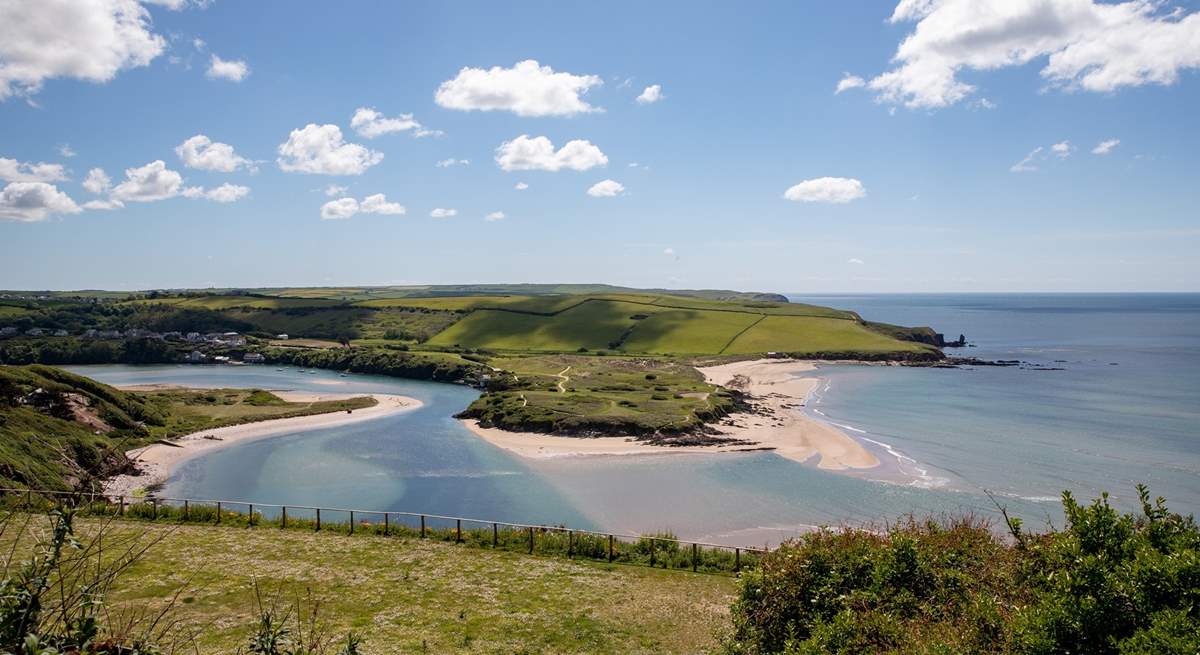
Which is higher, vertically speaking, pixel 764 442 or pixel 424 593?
pixel 424 593

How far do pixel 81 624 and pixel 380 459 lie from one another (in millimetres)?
58748

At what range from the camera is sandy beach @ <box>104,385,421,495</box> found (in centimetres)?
5150

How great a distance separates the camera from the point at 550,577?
88.7ft

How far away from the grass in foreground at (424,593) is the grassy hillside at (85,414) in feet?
24.3

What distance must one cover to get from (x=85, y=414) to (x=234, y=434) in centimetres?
1400

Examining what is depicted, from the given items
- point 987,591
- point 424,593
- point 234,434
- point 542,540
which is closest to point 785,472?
point 542,540

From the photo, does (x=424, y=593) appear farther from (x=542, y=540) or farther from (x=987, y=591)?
(x=987, y=591)

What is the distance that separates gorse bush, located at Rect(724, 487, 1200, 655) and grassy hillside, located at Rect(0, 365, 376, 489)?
1116 inches

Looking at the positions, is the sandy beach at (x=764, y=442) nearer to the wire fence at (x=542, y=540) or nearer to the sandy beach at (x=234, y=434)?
the sandy beach at (x=234, y=434)

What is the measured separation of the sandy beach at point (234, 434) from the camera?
5150 centimetres

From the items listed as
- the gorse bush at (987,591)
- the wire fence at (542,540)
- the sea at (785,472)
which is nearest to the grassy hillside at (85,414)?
the wire fence at (542,540)

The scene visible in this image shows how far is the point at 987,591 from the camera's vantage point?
1408 centimetres

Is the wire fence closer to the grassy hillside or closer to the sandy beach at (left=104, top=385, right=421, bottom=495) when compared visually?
the grassy hillside

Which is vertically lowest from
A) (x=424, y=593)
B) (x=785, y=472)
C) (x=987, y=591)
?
(x=785, y=472)
